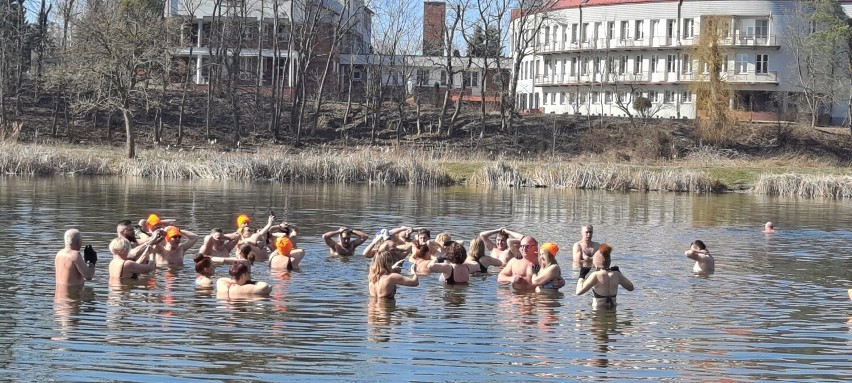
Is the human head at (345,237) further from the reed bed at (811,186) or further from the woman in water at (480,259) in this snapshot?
the reed bed at (811,186)

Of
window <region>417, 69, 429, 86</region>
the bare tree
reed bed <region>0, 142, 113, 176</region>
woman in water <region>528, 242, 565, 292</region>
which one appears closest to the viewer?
woman in water <region>528, 242, 565, 292</region>

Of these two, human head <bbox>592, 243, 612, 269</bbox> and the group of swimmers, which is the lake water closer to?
the group of swimmers

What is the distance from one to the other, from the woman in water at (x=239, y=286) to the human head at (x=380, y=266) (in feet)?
5.83

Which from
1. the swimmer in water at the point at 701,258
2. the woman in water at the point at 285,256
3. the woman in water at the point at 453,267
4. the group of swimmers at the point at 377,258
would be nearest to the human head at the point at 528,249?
the group of swimmers at the point at 377,258

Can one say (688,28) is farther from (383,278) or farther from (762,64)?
(383,278)

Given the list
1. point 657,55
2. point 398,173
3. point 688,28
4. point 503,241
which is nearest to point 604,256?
point 503,241

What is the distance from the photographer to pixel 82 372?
48.5 feet

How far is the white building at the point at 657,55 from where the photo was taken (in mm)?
95188

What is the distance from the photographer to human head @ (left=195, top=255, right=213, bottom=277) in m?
22.7

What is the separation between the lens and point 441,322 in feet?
63.1

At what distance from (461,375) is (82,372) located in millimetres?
4432

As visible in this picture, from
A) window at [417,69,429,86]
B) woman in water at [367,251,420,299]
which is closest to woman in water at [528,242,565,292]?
woman in water at [367,251,420,299]

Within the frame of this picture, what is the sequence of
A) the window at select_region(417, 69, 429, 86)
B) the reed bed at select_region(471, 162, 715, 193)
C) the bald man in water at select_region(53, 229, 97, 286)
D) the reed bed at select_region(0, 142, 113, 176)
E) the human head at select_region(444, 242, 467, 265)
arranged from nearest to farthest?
the bald man in water at select_region(53, 229, 97, 286), the human head at select_region(444, 242, 467, 265), the reed bed at select_region(0, 142, 113, 176), the reed bed at select_region(471, 162, 715, 193), the window at select_region(417, 69, 429, 86)

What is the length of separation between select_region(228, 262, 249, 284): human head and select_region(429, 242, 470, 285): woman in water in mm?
3878
